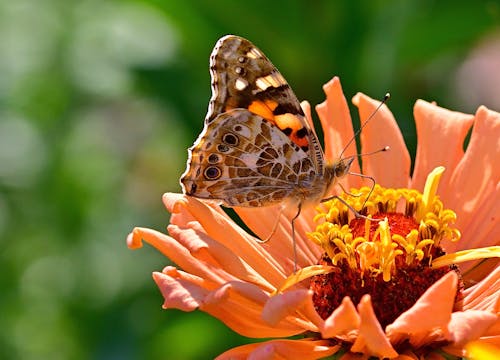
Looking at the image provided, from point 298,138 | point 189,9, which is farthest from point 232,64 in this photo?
point 189,9

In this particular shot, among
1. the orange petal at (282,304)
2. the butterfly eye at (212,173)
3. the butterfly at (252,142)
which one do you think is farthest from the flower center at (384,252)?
the orange petal at (282,304)

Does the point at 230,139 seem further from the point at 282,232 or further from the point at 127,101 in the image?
the point at 127,101

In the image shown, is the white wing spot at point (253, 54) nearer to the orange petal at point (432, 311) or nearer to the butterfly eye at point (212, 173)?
the butterfly eye at point (212, 173)

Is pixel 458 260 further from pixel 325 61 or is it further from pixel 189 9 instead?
pixel 189 9

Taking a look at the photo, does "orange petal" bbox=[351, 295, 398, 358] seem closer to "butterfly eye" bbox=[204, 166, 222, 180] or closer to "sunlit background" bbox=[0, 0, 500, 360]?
"butterfly eye" bbox=[204, 166, 222, 180]

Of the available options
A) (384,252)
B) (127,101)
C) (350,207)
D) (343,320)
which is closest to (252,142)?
(350,207)
